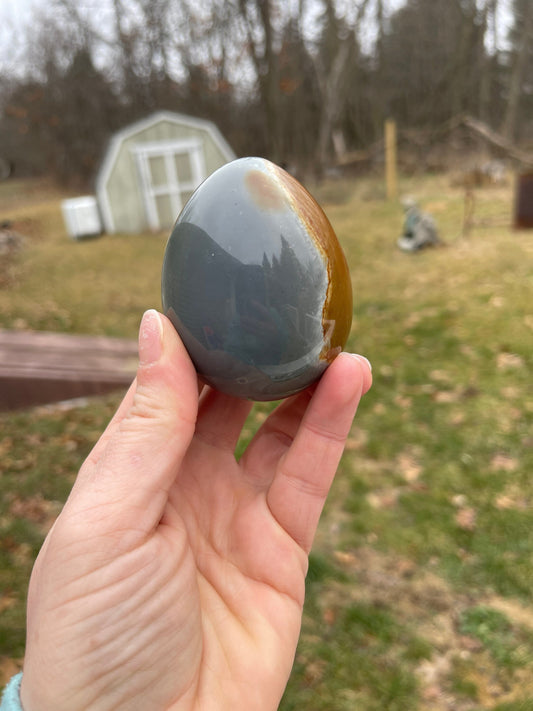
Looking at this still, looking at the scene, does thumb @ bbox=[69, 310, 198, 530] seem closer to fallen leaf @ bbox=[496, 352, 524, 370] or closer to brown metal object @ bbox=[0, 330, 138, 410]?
brown metal object @ bbox=[0, 330, 138, 410]

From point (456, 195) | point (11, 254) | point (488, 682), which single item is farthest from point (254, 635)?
point (456, 195)

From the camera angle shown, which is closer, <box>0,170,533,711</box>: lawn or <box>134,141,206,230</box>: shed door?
<box>0,170,533,711</box>: lawn

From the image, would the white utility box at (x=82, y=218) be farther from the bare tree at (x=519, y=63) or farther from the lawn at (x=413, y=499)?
the bare tree at (x=519, y=63)

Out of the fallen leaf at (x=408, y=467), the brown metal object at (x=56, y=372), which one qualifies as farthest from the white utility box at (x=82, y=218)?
the fallen leaf at (x=408, y=467)

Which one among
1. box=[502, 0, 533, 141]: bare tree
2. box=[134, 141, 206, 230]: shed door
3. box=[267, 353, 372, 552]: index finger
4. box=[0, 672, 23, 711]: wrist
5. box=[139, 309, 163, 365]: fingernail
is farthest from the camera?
box=[502, 0, 533, 141]: bare tree

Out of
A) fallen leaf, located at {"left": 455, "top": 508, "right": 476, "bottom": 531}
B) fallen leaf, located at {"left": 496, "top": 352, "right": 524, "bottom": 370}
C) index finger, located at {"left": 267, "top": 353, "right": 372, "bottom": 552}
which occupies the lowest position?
fallen leaf, located at {"left": 455, "top": 508, "right": 476, "bottom": 531}

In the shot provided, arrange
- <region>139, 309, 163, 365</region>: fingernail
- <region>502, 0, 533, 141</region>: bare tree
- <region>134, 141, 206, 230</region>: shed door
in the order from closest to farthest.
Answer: <region>139, 309, 163, 365</region>: fingernail, <region>134, 141, 206, 230</region>: shed door, <region>502, 0, 533, 141</region>: bare tree

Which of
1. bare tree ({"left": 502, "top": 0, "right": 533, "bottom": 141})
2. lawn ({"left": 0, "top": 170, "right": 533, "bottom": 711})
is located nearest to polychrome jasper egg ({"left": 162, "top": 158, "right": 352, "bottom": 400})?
lawn ({"left": 0, "top": 170, "right": 533, "bottom": 711})

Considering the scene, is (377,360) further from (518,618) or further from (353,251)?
(353,251)
